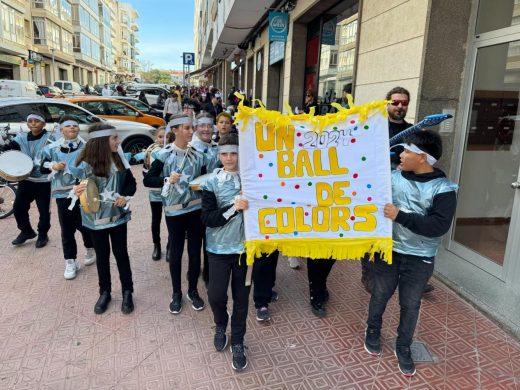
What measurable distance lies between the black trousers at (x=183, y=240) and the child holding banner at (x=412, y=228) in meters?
1.60

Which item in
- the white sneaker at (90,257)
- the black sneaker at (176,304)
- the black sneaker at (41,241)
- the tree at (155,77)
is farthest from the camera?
the tree at (155,77)

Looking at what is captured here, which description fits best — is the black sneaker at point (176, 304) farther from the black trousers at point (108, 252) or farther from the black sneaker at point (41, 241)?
the black sneaker at point (41, 241)

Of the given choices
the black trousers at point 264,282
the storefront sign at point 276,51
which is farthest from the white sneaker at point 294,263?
Answer: the storefront sign at point 276,51

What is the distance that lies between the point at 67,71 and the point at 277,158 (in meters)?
58.3

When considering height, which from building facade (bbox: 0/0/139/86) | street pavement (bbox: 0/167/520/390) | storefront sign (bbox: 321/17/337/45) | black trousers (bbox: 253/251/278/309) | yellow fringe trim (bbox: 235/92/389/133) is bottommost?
street pavement (bbox: 0/167/520/390)

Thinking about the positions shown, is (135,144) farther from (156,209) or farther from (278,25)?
(156,209)

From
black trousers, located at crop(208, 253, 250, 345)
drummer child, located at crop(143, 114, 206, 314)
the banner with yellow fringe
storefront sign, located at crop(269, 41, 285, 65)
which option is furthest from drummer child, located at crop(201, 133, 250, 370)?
storefront sign, located at crop(269, 41, 285, 65)

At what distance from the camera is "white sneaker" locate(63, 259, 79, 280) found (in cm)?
413

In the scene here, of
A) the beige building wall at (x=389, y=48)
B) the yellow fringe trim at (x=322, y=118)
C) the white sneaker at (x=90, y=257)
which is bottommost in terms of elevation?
the white sneaker at (x=90, y=257)

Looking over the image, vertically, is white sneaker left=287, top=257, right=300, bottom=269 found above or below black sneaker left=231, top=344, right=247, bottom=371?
above

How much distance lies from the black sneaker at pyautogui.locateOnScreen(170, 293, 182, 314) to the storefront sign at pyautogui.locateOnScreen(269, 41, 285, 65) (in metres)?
8.40

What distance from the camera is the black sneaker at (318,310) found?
139 inches

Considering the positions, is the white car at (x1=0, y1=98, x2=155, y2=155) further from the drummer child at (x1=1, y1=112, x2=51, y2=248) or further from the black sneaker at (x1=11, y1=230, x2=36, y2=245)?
the black sneaker at (x1=11, y1=230, x2=36, y2=245)

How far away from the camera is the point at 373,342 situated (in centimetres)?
304
